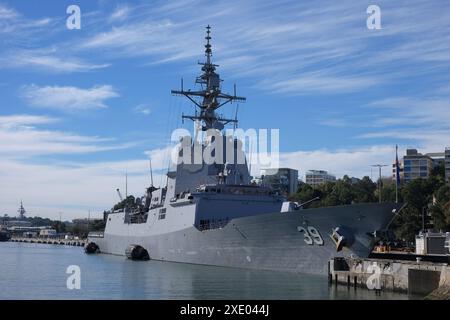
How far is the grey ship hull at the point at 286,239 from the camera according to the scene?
25297 millimetres

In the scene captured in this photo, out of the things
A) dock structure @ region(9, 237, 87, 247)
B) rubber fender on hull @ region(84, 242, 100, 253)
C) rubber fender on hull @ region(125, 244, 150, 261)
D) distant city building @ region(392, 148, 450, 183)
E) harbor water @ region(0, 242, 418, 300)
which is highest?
distant city building @ region(392, 148, 450, 183)

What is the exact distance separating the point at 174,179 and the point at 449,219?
2436cm

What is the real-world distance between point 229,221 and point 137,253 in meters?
15.3

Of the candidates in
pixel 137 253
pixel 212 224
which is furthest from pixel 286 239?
pixel 137 253

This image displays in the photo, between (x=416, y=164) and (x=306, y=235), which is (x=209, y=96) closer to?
(x=306, y=235)

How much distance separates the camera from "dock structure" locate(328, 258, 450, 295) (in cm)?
2139

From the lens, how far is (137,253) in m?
44.4

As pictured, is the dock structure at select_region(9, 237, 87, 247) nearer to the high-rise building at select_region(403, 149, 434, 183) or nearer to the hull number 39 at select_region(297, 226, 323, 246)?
the high-rise building at select_region(403, 149, 434, 183)

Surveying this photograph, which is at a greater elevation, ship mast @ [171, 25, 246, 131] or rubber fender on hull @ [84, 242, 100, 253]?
ship mast @ [171, 25, 246, 131]

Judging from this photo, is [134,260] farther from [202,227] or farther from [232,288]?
[232,288]

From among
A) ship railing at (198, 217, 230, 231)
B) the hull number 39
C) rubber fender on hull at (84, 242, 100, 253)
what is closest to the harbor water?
the hull number 39

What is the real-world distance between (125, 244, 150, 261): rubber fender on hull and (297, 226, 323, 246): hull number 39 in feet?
63.8
